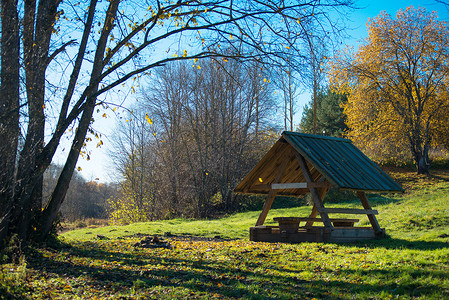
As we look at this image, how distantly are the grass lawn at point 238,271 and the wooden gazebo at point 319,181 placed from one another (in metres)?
0.61

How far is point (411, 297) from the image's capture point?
5070 millimetres

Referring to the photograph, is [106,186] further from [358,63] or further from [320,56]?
[320,56]

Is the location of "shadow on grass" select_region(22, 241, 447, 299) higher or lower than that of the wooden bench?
lower

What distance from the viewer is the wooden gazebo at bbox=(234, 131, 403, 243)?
971cm

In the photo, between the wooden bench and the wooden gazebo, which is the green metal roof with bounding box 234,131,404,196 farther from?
the wooden bench

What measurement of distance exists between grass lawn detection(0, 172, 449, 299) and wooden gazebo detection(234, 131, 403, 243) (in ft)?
2.00

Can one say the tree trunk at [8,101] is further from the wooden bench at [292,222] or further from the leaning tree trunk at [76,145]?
the wooden bench at [292,222]

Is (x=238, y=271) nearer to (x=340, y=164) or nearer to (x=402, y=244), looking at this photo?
(x=402, y=244)

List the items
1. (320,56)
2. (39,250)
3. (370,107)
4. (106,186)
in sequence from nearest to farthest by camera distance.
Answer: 1. (39,250)
2. (320,56)
3. (370,107)
4. (106,186)

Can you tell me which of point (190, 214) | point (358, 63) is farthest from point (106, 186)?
point (358, 63)

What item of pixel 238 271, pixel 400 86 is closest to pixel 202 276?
pixel 238 271

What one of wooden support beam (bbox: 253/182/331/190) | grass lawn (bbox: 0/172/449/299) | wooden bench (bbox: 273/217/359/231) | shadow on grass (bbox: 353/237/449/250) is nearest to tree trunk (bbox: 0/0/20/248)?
grass lawn (bbox: 0/172/449/299)

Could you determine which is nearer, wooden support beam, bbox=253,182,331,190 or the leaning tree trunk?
the leaning tree trunk

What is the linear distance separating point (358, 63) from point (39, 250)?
25.3 m
